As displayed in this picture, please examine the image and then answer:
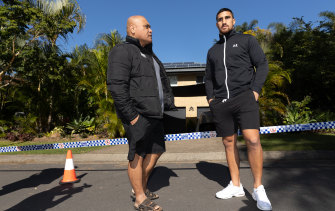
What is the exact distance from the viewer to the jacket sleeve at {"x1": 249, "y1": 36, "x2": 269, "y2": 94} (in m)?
2.78

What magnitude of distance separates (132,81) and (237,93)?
112 cm

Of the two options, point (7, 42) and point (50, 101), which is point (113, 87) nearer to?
point (7, 42)

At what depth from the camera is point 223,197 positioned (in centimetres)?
311

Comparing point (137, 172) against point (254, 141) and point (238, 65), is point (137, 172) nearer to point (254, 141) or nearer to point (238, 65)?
point (254, 141)

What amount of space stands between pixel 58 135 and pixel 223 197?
1096 cm

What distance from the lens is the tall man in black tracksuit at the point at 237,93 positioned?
2.79 m

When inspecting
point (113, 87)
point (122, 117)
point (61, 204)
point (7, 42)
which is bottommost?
point (61, 204)

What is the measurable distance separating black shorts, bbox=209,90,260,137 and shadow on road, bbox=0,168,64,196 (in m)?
3.12

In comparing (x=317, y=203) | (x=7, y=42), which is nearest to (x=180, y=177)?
(x=317, y=203)

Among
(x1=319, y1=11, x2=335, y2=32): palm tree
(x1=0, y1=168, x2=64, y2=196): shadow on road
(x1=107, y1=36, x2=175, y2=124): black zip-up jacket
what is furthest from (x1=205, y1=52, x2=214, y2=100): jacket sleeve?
(x1=319, y1=11, x2=335, y2=32): palm tree

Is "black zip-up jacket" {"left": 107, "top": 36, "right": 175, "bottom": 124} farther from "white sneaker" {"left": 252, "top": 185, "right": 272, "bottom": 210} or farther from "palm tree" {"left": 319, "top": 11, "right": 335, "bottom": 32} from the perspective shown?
"palm tree" {"left": 319, "top": 11, "right": 335, "bottom": 32}

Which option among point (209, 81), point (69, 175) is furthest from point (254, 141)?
point (69, 175)

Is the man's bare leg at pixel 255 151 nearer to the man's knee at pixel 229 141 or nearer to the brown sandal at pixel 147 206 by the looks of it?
the man's knee at pixel 229 141

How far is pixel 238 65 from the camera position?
2.90 meters
